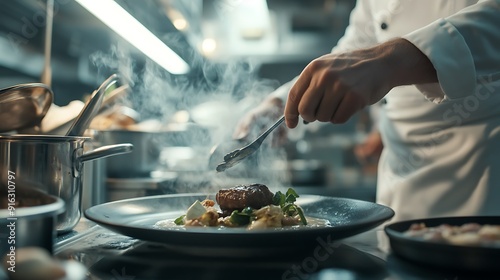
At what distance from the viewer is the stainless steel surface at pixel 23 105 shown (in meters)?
0.98

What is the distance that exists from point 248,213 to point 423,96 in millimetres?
792

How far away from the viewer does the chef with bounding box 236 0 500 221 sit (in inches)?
37.2

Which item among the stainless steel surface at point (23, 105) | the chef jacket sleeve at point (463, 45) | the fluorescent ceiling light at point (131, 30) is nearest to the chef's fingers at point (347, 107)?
the chef jacket sleeve at point (463, 45)

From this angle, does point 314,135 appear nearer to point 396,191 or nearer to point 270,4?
point 270,4

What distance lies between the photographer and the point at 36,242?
2.14ft

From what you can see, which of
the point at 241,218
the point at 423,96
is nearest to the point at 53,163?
the point at 241,218

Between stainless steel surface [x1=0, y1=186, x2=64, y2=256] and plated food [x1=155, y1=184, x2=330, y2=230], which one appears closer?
stainless steel surface [x1=0, y1=186, x2=64, y2=256]

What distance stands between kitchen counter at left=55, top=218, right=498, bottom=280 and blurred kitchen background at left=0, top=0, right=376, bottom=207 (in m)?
0.59

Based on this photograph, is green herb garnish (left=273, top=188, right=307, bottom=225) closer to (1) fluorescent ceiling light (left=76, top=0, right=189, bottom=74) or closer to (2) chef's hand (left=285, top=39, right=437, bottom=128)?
(2) chef's hand (left=285, top=39, right=437, bottom=128)

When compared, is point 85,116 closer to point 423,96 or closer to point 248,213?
point 248,213

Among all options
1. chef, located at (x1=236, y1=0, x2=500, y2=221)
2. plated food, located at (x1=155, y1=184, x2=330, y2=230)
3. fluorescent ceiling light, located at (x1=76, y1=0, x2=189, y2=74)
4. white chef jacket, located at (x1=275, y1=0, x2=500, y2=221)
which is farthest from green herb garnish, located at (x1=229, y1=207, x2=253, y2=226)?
fluorescent ceiling light, located at (x1=76, y1=0, x2=189, y2=74)

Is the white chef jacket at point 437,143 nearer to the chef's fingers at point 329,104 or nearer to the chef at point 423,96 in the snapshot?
the chef at point 423,96

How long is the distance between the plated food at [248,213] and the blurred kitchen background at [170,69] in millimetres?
396

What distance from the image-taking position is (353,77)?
93cm
